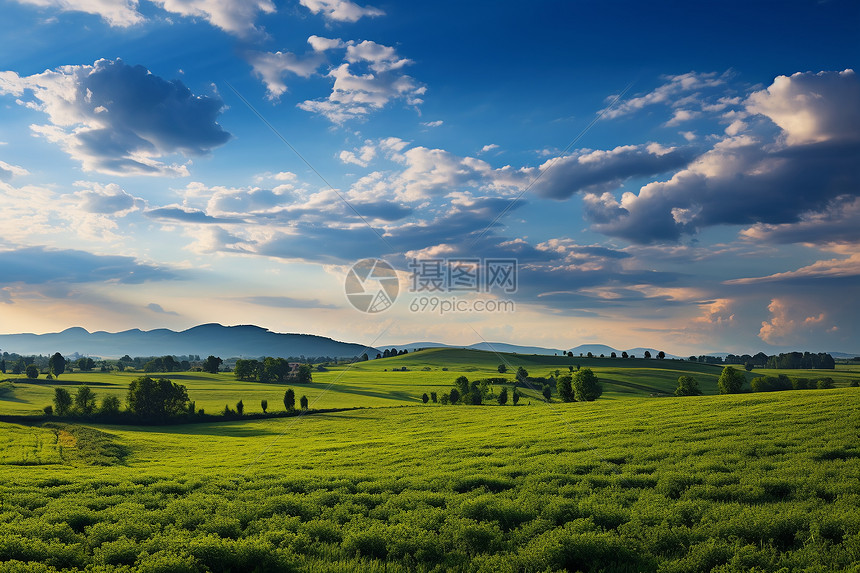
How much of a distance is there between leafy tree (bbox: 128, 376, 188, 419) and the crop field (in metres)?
64.7

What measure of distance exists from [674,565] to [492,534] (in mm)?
4119

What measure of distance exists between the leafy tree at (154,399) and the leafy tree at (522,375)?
97.8 meters

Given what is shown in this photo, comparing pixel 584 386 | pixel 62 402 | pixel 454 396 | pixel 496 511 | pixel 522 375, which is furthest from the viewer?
pixel 522 375

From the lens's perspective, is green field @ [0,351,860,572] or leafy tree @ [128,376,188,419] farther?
leafy tree @ [128,376,188,419]

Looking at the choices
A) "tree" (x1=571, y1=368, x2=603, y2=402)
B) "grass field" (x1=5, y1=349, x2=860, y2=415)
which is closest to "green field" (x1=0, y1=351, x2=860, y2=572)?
"tree" (x1=571, y1=368, x2=603, y2=402)

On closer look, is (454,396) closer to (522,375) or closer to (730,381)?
(522,375)

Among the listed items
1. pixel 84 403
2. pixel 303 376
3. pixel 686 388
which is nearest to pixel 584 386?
pixel 686 388

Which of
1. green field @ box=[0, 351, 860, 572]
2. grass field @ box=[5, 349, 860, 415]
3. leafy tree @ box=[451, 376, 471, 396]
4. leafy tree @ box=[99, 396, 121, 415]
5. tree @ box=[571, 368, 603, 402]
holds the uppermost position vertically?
green field @ box=[0, 351, 860, 572]

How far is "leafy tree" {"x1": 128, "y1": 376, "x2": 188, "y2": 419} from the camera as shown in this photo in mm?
76750

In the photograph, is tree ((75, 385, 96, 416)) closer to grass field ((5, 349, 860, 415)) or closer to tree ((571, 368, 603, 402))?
grass field ((5, 349, 860, 415))

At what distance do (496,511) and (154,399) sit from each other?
83.5 metres

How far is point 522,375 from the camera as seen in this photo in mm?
155500

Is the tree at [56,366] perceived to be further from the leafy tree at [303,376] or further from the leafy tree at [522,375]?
the leafy tree at [522,375]

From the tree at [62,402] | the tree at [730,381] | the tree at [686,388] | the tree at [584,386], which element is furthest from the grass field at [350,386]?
the tree at [730,381]
